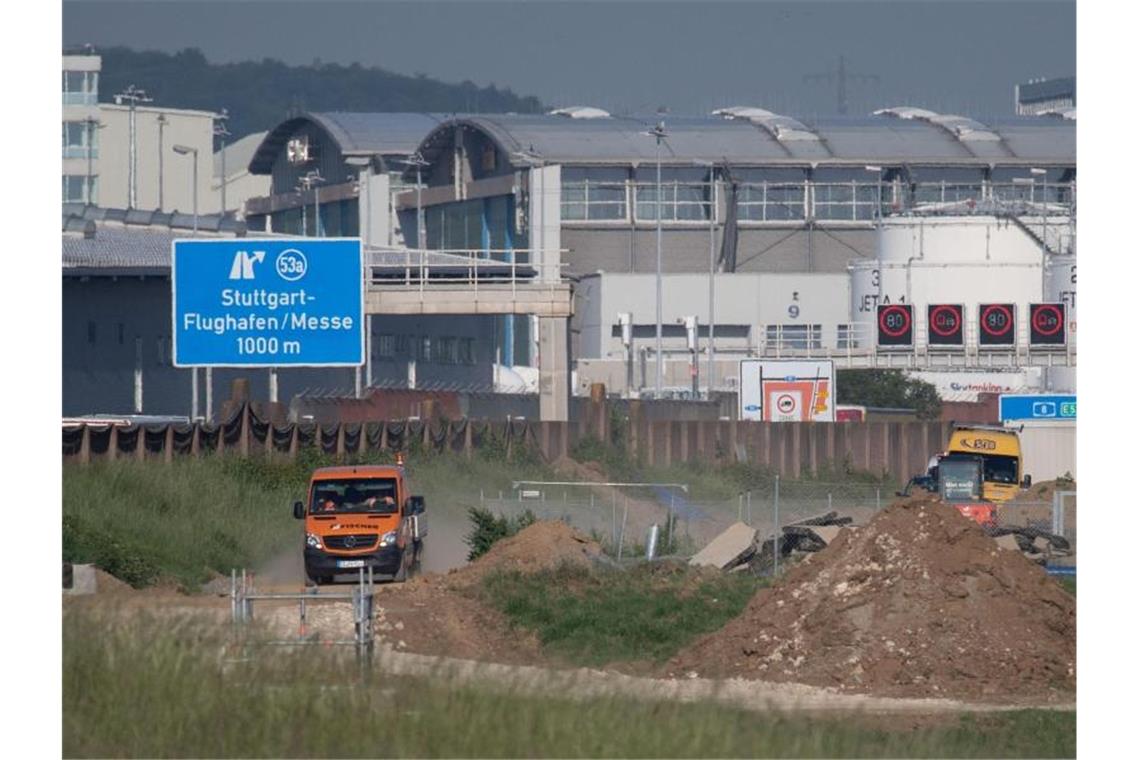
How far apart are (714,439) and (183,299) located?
971 inches

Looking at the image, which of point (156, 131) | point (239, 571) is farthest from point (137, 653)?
point (156, 131)

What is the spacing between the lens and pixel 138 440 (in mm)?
44938

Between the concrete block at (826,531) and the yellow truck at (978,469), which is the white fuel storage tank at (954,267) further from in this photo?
the concrete block at (826,531)

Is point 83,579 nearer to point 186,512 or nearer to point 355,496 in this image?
point 355,496

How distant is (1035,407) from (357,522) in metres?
31.9

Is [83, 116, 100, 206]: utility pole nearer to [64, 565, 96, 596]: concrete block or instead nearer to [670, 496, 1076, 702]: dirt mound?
[64, 565, 96, 596]: concrete block

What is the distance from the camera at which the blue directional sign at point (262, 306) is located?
39156 millimetres

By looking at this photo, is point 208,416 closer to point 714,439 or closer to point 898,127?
point 714,439

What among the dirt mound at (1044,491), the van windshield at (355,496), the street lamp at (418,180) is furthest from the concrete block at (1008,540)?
the street lamp at (418,180)

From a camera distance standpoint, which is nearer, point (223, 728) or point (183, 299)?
point (223, 728)

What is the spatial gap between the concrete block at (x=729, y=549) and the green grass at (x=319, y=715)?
63.4 ft

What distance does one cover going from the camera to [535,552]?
1403 inches

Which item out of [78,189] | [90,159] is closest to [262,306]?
[90,159]

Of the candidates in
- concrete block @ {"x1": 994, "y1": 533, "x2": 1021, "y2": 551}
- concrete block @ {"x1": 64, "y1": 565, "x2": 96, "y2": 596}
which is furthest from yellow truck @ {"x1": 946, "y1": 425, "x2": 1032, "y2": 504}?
concrete block @ {"x1": 64, "y1": 565, "x2": 96, "y2": 596}
